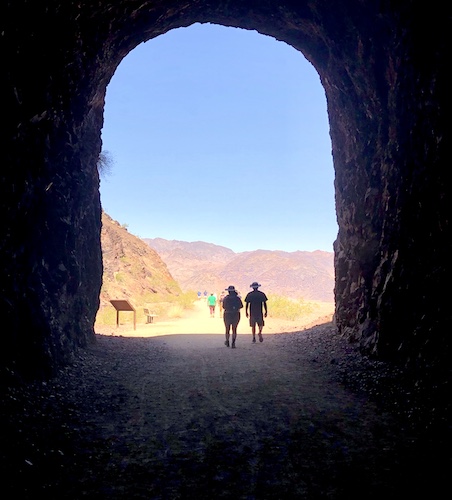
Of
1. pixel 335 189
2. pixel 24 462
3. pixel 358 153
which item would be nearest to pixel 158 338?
pixel 335 189

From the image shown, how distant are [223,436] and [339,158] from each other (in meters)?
11.4

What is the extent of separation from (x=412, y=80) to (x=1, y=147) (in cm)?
804

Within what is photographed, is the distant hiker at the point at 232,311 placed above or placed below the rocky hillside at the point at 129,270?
below

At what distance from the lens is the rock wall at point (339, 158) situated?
6.71 metres

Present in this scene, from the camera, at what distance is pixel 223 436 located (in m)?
5.17

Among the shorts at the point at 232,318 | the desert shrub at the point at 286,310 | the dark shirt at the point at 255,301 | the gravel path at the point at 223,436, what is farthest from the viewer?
the desert shrub at the point at 286,310

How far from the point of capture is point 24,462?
4.05 metres

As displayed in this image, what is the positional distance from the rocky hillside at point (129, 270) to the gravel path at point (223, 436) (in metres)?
25.8

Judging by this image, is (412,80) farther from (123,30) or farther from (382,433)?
(123,30)

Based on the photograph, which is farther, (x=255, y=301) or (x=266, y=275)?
(x=266, y=275)

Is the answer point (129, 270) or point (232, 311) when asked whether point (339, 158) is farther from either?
point (129, 270)

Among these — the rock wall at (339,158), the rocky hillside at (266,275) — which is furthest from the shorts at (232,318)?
the rocky hillside at (266,275)

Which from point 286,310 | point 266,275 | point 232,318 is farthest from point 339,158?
point 266,275

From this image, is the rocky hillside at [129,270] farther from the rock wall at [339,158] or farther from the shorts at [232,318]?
the rock wall at [339,158]
